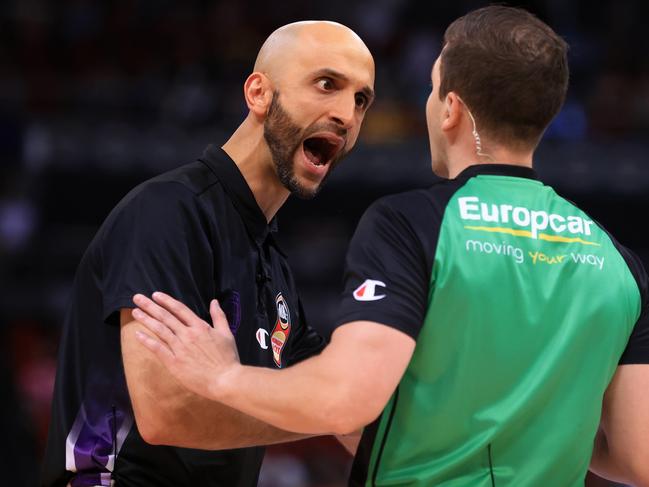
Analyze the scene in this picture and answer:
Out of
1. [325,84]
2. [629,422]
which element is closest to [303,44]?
[325,84]

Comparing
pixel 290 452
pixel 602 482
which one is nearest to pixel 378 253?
pixel 602 482

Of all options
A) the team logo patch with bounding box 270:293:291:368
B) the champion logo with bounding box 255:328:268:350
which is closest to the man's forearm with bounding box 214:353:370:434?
the champion logo with bounding box 255:328:268:350

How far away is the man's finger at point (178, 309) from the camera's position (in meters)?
3.05

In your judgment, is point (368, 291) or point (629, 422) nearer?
point (368, 291)

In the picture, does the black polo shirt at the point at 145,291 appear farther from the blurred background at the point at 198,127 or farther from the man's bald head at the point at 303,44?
the blurred background at the point at 198,127

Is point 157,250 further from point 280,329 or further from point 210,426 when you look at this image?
point 280,329

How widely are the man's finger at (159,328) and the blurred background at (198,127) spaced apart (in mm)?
7384

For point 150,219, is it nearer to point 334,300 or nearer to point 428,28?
point 334,300

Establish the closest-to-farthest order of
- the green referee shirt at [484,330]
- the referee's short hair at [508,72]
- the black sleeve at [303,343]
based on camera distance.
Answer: the green referee shirt at [484,330] < the referee's short hair at [508,72] < the black sleeve at [303,343]

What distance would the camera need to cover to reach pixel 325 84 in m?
3.86

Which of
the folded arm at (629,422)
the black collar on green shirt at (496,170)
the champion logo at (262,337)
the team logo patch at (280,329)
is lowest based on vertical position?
the team logo patch at (280,329)

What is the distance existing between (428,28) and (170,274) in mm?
12773

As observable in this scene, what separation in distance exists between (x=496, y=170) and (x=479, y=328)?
1.56 feet

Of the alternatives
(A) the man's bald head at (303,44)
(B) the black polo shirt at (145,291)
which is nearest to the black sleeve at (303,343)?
(B) the black polo shirt at (145,291)
